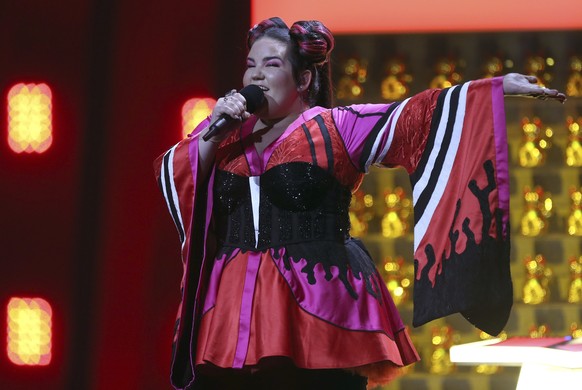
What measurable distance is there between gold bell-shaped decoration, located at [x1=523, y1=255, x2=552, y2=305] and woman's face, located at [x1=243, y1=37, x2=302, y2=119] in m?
1.72

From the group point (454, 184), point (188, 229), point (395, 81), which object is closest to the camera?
point (454, 184)

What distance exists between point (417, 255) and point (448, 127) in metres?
0.23

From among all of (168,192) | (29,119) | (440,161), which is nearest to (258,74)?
(168,192)

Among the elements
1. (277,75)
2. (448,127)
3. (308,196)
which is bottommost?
(308,196)

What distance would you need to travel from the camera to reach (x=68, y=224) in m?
2.87

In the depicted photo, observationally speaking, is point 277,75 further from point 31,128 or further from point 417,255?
point 31,128

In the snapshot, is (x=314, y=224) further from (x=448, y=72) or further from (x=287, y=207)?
(x=448, y=72)

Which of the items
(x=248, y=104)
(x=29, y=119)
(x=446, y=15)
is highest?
(x=446, y=15)

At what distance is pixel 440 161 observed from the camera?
169 centimetres

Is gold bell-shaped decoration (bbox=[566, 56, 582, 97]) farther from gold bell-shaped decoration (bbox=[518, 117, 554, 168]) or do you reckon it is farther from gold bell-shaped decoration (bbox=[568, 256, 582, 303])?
gold bell-shaped decoration (bbox=[568, 256, 582, 303])

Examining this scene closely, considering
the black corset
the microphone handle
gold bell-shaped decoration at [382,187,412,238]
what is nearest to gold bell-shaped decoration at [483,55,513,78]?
gold bell-shaped decoration at [382,187,412,238]

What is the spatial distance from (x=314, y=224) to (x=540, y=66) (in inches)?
73.9

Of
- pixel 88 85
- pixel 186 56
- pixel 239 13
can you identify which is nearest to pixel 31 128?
pixel 88 85

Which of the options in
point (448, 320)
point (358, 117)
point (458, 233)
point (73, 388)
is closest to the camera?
point (458, 233)
